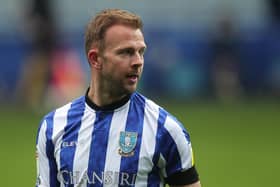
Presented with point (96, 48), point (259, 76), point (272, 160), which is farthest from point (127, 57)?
point (259, 76)

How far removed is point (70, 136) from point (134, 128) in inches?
15.0

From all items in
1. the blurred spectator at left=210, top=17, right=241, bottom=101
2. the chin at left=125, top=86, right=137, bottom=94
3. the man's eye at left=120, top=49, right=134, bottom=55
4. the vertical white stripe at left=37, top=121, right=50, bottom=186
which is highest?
the man's eye at left=120, top=49, right=134, bottom=55

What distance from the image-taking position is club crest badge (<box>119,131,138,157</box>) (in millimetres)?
5527

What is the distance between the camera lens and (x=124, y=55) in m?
5.49

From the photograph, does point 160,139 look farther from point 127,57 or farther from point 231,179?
point 231,179

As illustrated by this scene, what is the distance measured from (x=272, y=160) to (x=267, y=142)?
1529 mm

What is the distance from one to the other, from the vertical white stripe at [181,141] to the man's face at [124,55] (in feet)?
0.93

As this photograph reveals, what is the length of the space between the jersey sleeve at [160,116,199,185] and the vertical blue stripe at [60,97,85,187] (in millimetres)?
526

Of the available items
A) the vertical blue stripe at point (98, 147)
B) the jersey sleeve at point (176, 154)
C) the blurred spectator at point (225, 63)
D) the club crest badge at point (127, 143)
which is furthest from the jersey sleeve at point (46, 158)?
the blurred spectator at point (225, 63)

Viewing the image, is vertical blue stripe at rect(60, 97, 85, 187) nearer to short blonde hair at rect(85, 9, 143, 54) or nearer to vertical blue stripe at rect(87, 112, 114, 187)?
vertical blue stripe at rect(87, 112, 114, 187)

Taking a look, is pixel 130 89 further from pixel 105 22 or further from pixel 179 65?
pixel 179 65

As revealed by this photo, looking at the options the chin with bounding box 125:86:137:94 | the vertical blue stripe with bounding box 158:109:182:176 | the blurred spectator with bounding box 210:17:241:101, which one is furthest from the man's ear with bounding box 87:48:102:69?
the blurred spectator with bounding box 210:17:241:101

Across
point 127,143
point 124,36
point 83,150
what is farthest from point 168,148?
point 124,36

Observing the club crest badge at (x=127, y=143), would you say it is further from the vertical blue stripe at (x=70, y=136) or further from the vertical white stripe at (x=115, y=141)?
the vertical blue stripe at (x=70, y=136)
